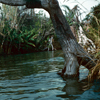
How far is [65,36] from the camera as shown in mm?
5844

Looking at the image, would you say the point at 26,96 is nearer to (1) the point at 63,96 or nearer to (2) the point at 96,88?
(1) the point at 63,96

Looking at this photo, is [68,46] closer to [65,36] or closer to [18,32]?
[65,36]

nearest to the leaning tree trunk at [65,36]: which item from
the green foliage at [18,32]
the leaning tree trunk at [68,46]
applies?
the leaning tree trunk at [68,46]

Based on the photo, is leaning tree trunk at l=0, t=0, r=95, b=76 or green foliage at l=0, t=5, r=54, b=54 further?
green foliage at l=0, t=5, r=54, b=54

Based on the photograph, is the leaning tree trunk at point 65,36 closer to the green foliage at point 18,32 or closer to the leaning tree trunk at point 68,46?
the leaning tree trunk at point 68,46

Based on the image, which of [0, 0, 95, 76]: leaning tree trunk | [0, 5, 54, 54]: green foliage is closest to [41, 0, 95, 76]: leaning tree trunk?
[0, 0, 95, 76]: leaning tree trunk

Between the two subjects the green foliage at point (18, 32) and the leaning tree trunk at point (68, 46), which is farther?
the green foliage at point (18, 32)

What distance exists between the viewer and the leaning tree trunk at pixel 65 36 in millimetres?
5633

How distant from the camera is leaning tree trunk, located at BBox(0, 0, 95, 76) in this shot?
563cm

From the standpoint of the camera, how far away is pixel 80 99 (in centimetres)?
367

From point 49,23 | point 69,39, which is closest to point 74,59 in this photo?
point 69,39

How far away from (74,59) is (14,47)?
15.4 meters

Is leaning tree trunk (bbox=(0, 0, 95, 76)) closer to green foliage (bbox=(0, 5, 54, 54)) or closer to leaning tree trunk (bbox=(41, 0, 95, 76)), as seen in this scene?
leaning tree trunk (bbox=(41, 0, 95, 76))

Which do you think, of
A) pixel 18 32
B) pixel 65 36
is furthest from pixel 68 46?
pixel 18 32
